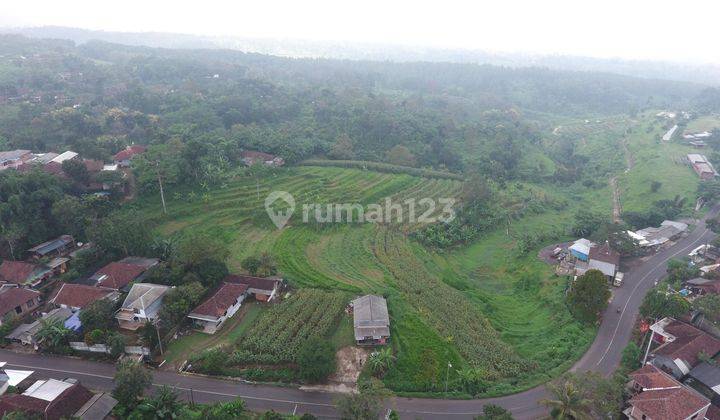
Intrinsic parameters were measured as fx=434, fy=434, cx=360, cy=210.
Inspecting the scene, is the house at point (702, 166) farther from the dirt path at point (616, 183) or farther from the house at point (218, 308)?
the house at point (218, 308)

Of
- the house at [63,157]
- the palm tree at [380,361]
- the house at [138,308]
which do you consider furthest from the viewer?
the house at [63,157]

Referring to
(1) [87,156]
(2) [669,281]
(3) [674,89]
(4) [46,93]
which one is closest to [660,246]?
(2) [669,281]

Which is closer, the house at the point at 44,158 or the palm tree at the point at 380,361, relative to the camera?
the palm tree at the point at 380,361

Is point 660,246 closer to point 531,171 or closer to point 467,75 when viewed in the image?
point 531,171

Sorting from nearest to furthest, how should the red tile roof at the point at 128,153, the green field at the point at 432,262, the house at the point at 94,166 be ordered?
the green field at the point at 432,262 < the house at the point at 94,166 < the red tile roof at the point at 128,153

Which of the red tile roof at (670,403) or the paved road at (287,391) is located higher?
the red tile roof at (670,403)

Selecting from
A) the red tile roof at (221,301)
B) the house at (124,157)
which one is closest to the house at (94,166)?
the house at (124,157)
